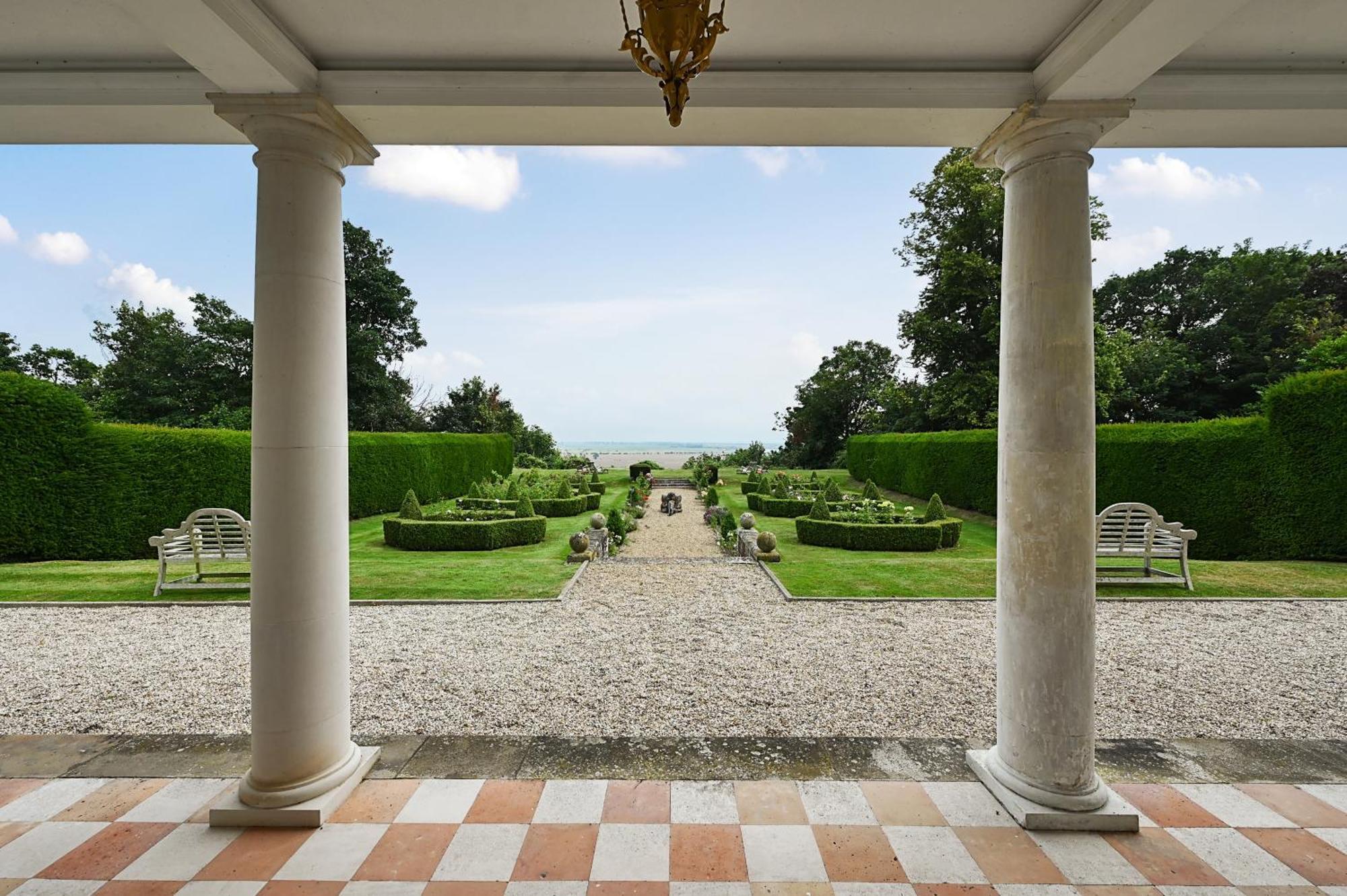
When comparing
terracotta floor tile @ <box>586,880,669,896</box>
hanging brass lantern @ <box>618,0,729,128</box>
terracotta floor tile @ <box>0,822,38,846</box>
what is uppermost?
hanging brass lantern @ <box>618,0,729,128</box>

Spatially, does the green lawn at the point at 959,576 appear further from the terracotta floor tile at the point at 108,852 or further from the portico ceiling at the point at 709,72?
the terracotta floor tile at the point at 108,852

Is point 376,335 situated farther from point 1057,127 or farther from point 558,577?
point 1057,127

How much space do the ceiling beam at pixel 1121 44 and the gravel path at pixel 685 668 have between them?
12.9 ft

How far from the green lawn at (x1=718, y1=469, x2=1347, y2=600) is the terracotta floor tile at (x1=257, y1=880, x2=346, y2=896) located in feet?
20.9

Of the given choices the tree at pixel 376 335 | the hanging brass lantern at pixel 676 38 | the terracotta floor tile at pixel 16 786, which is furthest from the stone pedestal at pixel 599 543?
the tree at pixel 376 335

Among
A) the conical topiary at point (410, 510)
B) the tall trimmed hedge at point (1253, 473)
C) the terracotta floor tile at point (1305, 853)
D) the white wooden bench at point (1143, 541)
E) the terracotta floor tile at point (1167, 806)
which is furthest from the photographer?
the conical topiary at point (410, 510)

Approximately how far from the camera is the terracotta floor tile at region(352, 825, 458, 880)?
263 cm

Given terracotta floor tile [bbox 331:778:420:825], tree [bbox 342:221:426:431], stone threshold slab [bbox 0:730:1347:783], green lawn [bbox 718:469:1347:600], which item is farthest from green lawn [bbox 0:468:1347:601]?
tree [bbox 342:221:426:431]

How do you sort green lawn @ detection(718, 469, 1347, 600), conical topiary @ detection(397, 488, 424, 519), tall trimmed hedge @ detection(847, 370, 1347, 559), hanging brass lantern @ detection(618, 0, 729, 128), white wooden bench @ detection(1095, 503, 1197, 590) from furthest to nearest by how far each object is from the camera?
conical topiary @ detection(397, 488, 424, 519) → tall trimmed hedge @ detection(847, 370, 1347, 559) → white wooden bench @ detection(1095, 503, 1197, 590) → green lawn @ detection(718, 469, 1347, 600) → hanging brass lantern @ detection(618, 0, 729, 128)

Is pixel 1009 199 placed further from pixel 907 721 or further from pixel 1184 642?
pixel 1184 642

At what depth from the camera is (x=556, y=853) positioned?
2771 mm

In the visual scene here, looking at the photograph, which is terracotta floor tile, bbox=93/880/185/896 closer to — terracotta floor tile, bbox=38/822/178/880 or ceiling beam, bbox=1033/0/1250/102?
terracotta floor tile, bbox=38/822/178/880

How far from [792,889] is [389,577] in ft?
27.4

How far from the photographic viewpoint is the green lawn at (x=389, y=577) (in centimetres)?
818
